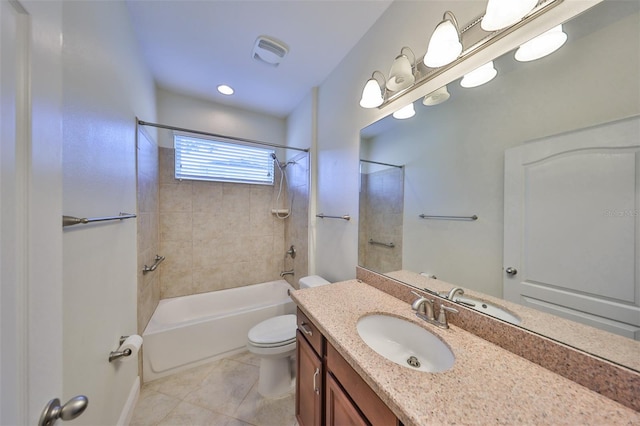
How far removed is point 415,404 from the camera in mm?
523

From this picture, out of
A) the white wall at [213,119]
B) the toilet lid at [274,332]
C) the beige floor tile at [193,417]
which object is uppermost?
the white wall at [213,119]

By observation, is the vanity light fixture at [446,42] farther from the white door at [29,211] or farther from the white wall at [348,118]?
the white door at [29,211]

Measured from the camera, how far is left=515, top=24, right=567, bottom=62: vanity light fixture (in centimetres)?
68

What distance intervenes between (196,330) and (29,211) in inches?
72.1

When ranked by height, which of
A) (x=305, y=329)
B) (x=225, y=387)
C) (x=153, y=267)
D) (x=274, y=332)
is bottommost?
(x=225, y=387)

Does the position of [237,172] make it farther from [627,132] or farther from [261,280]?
[627,132]

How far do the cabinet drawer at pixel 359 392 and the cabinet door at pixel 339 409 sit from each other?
2cm

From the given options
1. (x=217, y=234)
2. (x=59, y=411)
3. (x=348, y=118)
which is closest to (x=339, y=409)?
(x=59, y=411)

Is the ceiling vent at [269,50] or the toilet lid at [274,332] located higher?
the ceiling vent at [269,50]

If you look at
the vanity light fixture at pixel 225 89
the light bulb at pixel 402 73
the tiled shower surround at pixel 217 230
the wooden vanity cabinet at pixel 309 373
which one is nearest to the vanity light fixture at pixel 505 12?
the light bulb at pixel 402 73

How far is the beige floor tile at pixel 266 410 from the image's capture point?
4.48 ft

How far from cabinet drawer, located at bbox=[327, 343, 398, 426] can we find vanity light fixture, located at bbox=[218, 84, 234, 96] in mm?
2473

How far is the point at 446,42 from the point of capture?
2.88ft

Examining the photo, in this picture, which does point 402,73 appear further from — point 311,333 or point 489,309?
point 311,333
